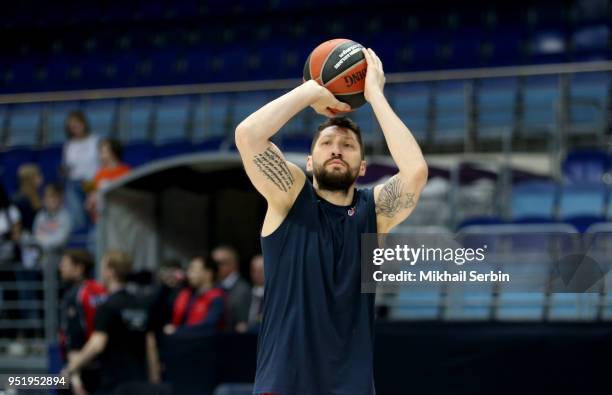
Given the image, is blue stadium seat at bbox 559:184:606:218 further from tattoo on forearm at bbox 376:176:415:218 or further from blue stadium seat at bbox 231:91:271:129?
tattoo on forearm at bbox 376:176:415:218

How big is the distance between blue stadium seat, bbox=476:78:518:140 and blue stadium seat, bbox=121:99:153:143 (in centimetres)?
479

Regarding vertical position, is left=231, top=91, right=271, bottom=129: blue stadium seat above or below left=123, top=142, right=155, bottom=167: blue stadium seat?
above

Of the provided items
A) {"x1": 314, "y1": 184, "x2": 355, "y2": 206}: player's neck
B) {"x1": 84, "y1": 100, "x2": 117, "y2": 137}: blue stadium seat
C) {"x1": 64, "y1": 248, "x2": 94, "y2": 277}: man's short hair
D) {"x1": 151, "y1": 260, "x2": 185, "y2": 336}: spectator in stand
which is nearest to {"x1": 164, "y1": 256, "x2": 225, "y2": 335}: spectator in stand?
{"x1": 151, "y1": 260, "x2": 185, "y2": 336}: spectator in stand

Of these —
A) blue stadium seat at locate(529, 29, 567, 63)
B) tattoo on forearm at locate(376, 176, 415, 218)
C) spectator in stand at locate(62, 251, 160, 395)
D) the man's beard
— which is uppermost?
blue stadium seat at locate(529, 29, 567, 63)

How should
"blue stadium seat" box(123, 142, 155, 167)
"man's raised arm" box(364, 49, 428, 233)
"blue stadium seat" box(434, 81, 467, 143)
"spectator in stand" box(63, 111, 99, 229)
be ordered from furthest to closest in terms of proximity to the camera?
"blue stadium seat" box(123, 142, 155, 167), "blue stadium seat" box(434, 81, 467, 143), "spectator in stand" box(63, 111, 99, 229), "man's raised arm" box(364, 49, 428, 233)

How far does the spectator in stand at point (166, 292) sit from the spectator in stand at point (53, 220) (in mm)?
1048

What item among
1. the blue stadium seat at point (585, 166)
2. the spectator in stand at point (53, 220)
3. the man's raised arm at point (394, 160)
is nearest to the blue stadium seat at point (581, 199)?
the blue stadium seat at point (585, 166)

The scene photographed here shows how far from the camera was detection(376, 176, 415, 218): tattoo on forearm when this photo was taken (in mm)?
3838

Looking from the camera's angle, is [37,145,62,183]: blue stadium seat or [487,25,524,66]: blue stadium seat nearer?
[37,145,62,183]: blue stadium seat

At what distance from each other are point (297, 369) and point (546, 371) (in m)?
3.47

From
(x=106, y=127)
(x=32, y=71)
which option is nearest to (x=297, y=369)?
(x=106, y=127)

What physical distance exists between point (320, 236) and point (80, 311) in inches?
181

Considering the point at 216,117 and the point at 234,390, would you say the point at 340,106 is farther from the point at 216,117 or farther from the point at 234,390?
the point at 216,117

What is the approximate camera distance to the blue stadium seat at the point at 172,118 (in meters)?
13.5
